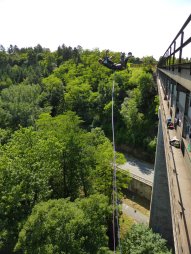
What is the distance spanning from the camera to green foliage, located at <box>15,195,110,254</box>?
1102cm

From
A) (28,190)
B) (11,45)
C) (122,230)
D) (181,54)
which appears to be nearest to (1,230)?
(28,190)

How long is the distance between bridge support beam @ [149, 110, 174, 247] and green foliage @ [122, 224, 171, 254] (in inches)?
94.4

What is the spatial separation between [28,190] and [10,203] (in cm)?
121

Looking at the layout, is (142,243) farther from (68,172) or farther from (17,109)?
(17,109)

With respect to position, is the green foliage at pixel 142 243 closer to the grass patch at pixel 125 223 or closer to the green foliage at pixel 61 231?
the green foliage at pixel 61 231

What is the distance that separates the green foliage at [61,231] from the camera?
11016 millimetres

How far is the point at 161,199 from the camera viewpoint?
52.2 ft

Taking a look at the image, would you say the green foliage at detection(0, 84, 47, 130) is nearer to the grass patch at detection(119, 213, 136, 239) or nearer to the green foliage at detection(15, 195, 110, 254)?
the grass patch at detection(119, 213, 136, 239)

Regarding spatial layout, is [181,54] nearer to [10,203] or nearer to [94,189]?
[10,203]

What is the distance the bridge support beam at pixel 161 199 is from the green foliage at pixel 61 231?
517cm

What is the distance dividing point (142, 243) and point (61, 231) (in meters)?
4.53

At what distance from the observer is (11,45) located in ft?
324

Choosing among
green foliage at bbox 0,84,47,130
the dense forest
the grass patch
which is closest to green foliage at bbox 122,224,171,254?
the dense forest

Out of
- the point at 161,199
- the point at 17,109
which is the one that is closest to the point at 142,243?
the point at 161,199
